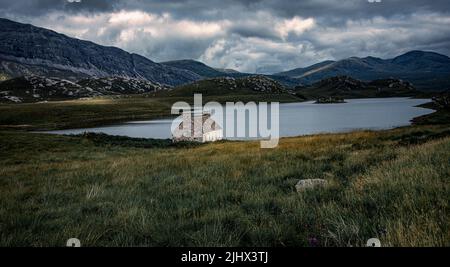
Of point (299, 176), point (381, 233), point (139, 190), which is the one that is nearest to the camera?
point (381, 233)

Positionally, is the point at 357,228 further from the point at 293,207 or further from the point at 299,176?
the point at 299,176

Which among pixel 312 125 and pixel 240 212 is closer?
pixel 240 212

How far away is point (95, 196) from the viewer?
919 cm

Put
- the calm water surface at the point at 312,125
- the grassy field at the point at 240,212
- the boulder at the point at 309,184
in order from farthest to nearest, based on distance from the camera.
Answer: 1. the calm water surface at the point at 312,125
2. the boulder at the point at 309,184
3. the grassy field at the point at 240,212

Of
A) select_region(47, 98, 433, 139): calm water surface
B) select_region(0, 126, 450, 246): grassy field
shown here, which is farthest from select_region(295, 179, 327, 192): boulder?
select_region(47, 98, 433, 139): calm water surface

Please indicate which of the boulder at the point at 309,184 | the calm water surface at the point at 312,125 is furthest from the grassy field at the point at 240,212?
the calm water surface at the point at 312,125

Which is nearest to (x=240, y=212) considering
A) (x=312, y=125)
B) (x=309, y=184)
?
(x=309, y=184)

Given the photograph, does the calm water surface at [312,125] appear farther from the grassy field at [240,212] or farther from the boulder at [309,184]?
the grassy field at [240,212]

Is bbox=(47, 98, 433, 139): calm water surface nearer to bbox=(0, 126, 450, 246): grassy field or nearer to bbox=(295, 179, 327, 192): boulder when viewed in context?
bbox=(295, 179, 327, 192): boulder

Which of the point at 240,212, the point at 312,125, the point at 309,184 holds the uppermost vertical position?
the point at 309,184

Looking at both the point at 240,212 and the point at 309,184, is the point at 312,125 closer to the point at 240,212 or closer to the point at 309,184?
the point at 309,184

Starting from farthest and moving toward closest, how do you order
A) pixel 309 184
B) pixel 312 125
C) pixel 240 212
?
pixel 312 125 → pixel 309 184 → pixel 240 212

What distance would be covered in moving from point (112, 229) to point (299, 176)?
6.93m
